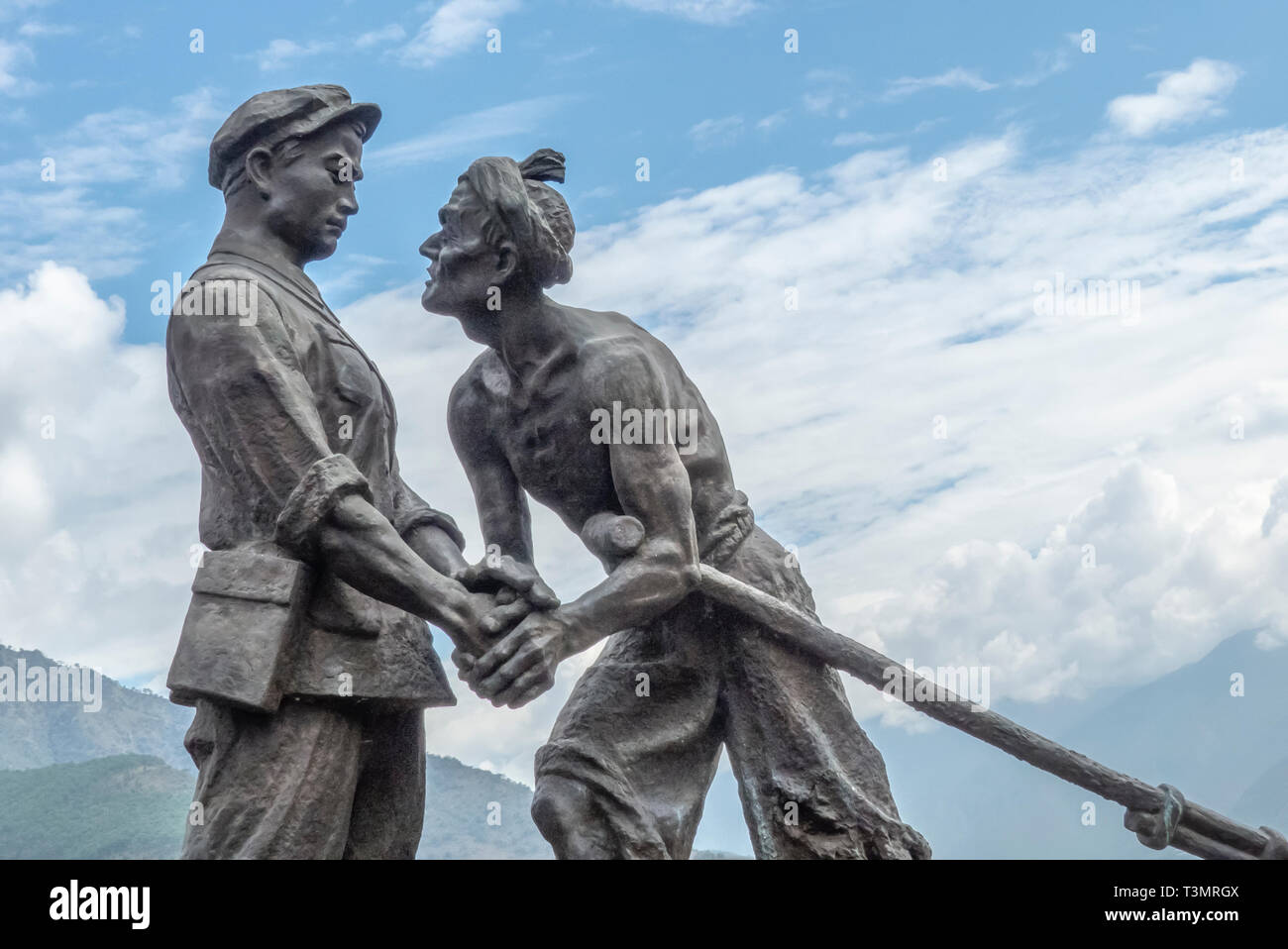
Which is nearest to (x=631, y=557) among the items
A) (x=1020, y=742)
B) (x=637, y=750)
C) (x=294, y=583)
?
(x=637, y=750)

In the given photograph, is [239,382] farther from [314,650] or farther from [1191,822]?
[1191,822]

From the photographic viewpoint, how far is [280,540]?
5.18m

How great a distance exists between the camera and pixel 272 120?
5.85m

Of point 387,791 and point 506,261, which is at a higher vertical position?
point 506,261

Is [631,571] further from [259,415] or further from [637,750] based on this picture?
[259,415]

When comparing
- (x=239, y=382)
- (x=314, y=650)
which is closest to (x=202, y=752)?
(x=314, y=650)

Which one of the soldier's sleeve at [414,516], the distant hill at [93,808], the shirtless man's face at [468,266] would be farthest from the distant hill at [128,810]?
the shirtless man's face at [468,266]

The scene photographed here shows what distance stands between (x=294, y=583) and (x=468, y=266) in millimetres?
1336

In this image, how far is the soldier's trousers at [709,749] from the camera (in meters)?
5.48

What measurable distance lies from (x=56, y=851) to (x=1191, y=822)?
299 inches

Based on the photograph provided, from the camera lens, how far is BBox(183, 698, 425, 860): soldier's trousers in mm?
5027

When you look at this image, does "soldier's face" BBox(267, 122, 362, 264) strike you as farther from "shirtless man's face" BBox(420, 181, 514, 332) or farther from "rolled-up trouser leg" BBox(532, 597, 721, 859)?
"rolled-up trouser leg" BBox(532, 597, 721, 859)

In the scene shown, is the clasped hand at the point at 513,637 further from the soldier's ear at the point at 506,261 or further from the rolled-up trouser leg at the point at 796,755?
the soldier's ear at the point at 506,261

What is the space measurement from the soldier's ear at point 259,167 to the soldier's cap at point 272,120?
0.03 meters
